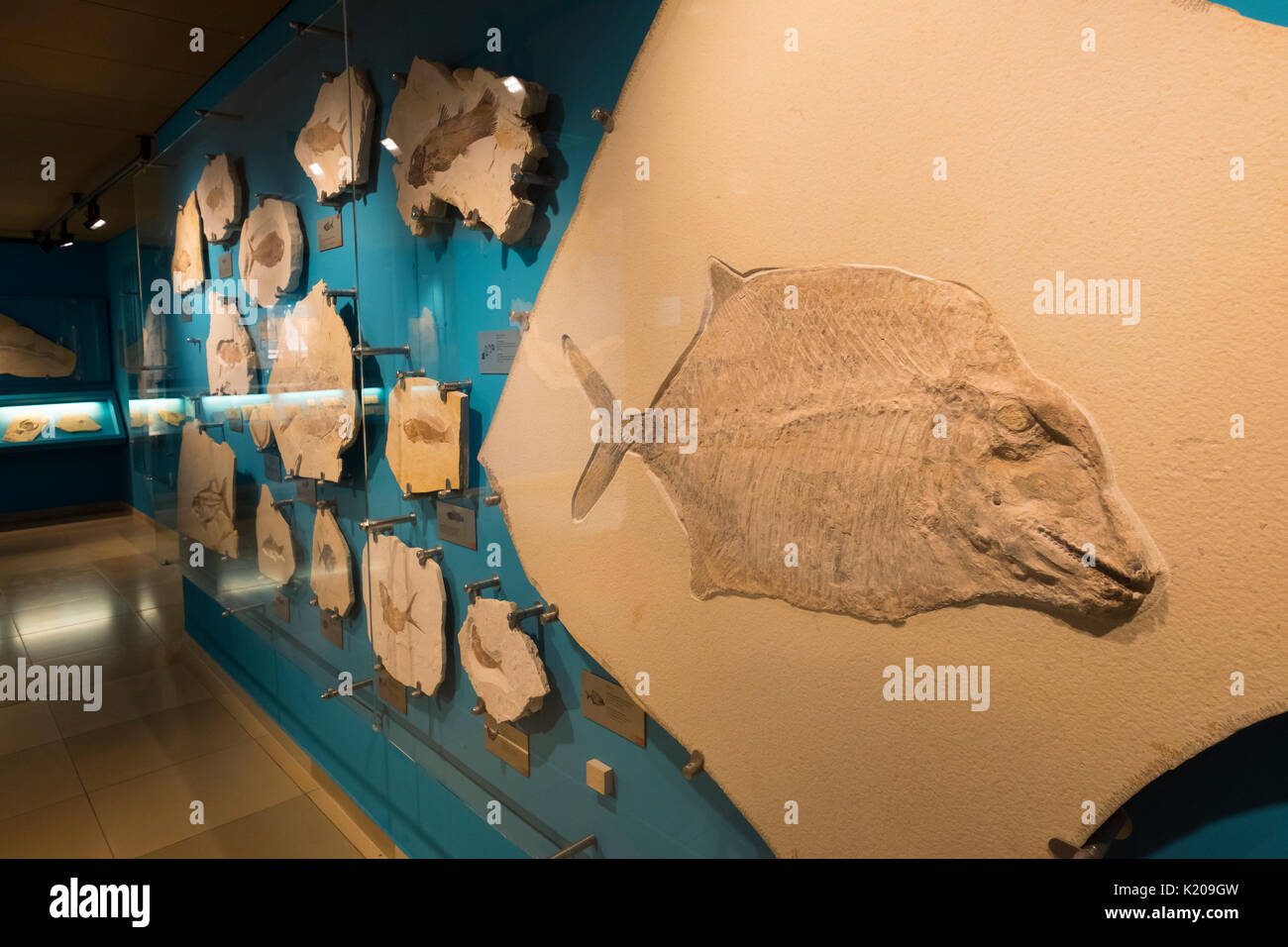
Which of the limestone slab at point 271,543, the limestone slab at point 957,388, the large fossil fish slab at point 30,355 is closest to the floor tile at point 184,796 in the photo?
the limestone slab at point 271,543

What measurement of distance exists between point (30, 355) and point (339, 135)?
19.0 feet

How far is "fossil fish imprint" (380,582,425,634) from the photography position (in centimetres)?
191

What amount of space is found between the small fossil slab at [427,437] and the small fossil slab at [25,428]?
5.72 metres

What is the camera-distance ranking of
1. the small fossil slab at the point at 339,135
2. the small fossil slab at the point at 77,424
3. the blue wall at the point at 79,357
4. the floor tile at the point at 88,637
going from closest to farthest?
the small fossil slab at the point at 339,135, the floor tile at the point at 88,637, the blue wall at the point at 79,357, the small fossil slab at the point at 77,424

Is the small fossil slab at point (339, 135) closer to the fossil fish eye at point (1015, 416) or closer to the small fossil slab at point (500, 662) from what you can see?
the small fossil slab at point (500, 662)

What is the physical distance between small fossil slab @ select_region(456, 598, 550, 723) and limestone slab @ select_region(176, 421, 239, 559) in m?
1.46

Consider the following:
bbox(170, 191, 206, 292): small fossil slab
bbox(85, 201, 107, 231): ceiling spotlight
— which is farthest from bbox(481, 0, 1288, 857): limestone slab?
bbox(85, 201, 107, 231): ceiling spotlight

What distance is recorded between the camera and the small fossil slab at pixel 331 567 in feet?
7.21

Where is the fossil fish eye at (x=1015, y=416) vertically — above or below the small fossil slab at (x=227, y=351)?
below

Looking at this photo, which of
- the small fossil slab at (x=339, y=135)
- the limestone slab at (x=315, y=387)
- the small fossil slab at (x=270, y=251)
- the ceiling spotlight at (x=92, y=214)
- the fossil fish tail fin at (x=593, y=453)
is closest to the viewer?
the fossil fish tail fin at (x=593, y=453)

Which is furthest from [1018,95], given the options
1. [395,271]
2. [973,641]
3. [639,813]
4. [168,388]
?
[168,388]

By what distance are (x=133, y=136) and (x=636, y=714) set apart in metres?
4.48

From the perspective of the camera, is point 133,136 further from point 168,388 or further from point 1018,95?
point 1018,95

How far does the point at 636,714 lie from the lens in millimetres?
1376
